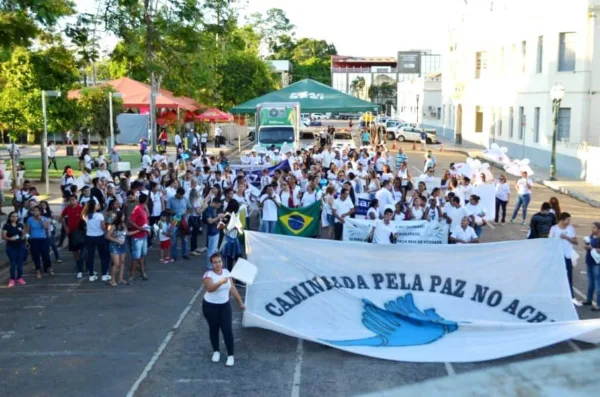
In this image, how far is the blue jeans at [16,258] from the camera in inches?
528

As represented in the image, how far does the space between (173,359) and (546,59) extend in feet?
107

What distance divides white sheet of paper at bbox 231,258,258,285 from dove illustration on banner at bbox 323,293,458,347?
1.46 metres

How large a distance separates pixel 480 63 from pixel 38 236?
45894 millimetres

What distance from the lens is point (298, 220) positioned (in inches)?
604

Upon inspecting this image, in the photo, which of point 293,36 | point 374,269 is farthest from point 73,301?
point 293,36

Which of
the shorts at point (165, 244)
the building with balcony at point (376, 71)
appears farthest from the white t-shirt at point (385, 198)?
the building with balcony at point (376, 71)

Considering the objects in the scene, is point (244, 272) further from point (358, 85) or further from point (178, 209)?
point (358, 85)

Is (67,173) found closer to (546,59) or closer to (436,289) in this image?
(436,289)

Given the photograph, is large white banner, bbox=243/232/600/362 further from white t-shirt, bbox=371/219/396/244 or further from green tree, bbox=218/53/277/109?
green tree, bbox=218/53/277/109

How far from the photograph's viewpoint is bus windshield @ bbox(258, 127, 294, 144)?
3494cm

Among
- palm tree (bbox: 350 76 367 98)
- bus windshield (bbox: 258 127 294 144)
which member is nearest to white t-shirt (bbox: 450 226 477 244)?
bus windshield (bbox: 258 127 294 144)

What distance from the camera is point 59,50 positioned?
17.7m

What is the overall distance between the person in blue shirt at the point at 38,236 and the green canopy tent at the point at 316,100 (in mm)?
18282

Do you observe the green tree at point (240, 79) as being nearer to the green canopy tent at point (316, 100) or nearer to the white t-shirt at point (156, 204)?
the green canopy tent at point (316, 100)
